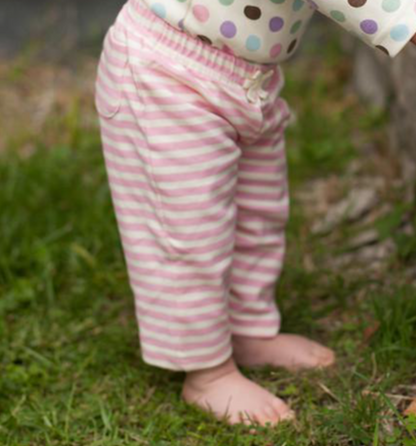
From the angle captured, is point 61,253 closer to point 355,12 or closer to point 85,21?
point 355,12

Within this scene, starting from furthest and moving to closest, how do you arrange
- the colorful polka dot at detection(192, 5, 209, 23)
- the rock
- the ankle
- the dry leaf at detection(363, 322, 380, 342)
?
the rock < the dry leaf at detection(363, 322, 380, 342) < the ankle < the colorful polka dot at detection(192, 5, 209, 23)

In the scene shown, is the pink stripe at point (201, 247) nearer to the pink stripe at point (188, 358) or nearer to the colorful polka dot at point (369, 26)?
the pink stripe at point (188, 358)

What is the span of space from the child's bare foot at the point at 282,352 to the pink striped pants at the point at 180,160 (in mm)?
137

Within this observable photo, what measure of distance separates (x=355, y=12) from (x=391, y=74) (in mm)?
1509

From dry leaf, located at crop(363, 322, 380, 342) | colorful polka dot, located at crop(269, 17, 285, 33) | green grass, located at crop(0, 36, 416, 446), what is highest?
colorful polka dot, located at crop(269, 17, 285, 33)

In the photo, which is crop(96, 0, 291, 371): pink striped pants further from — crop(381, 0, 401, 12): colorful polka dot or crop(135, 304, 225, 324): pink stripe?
crop(381, 0, 401, 12): colorful polka dot

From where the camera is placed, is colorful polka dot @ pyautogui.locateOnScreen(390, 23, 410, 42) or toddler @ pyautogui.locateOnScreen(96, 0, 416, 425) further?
toddler @ pyautogui.locateOnScreen(96, 0, 416, 425)

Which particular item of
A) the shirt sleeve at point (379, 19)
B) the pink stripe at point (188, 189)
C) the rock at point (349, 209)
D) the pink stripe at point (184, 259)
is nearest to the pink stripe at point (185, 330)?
the pink stripe at point (184, 259)

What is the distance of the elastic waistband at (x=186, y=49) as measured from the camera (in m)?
1.63

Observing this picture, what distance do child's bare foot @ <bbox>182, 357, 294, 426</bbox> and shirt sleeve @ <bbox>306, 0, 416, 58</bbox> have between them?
0.70 metres

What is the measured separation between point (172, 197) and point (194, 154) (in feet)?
0.28

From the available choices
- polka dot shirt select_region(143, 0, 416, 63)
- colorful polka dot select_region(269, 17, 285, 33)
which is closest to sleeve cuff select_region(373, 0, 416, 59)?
polka dot shirt select_region(143, 0, 416, 63)

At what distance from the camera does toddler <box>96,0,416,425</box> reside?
1624 millimetres

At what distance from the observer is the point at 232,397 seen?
5.85 feet
